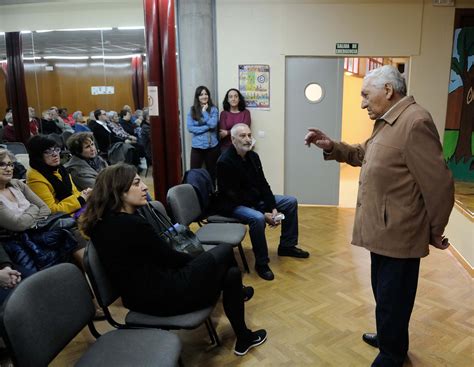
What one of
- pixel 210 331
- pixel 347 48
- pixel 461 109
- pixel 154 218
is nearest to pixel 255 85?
pixel 347 48

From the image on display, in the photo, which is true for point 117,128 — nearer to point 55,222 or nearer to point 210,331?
point 55,222

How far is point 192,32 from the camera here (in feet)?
17.3

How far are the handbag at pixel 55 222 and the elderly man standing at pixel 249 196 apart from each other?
1290 millimetres

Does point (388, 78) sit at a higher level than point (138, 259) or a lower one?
higher

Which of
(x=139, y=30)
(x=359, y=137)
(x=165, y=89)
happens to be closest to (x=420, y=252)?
(x=165, y=89)

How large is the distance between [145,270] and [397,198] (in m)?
1.25

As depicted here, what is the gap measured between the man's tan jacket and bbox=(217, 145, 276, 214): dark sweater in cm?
154

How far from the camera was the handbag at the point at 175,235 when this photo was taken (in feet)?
7.80

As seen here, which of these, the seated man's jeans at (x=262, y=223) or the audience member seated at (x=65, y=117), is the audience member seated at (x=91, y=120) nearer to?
the audience member seated at (x=65, y=117)

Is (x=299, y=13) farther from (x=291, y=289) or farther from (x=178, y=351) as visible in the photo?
(x=178, y=351)

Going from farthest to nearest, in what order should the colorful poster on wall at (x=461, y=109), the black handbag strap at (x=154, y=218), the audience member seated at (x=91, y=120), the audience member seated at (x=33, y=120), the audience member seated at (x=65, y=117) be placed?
the audience member seated at (x=33, y=120) < the audience member seated at (x=65, y=117) < the audience member seated at (x=91, y=120) < the colorful poster on wall at (x=461, y=109) < the black handbag strap at (x=154, y=218)

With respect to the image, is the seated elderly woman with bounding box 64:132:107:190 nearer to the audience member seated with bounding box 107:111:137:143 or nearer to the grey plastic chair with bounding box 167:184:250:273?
the grey plastic chair with bounding box 167:184:250:273

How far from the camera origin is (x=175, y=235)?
7.97 feet

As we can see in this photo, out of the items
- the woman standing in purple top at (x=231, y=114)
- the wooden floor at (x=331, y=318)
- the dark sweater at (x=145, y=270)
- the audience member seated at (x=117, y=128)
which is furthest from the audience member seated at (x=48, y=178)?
the audience member seated at (x=117, y=128)
